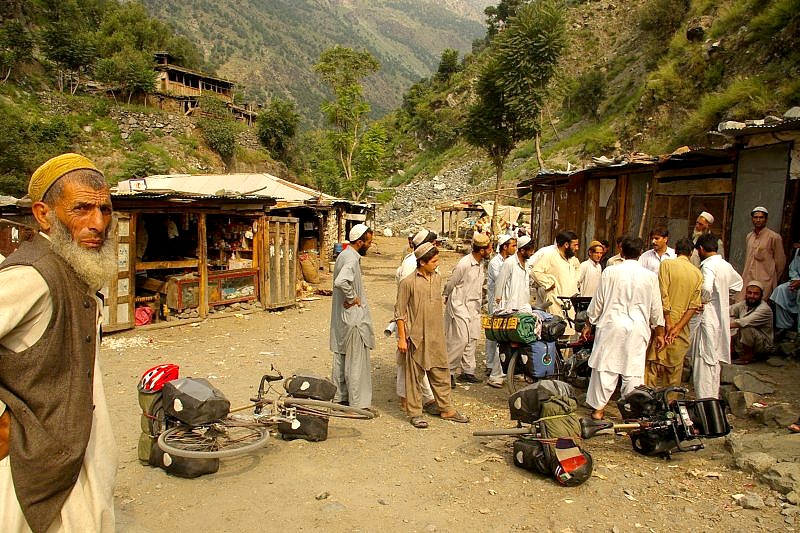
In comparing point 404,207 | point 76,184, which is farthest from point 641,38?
point 76,184

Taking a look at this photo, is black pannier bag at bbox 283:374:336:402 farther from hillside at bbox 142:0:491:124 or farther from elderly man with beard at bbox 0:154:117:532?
hillside at bbox 142:0:491:124

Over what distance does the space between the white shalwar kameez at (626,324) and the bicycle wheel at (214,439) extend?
3.20m

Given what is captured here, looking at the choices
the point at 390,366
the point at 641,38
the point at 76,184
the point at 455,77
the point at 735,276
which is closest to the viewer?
the point at 76,184

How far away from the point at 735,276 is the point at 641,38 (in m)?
35.5

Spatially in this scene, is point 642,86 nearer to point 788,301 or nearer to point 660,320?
point 788,301

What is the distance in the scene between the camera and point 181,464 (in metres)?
4.09

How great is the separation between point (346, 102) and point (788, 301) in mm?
24767

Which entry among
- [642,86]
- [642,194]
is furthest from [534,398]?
[642,86]

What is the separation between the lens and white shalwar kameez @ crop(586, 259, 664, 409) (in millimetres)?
4977

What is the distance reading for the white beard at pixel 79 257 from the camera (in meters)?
1.86

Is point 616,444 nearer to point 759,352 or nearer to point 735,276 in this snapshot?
point 735,276

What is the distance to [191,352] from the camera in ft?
28.1

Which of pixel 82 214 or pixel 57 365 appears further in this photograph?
pixel 82 214

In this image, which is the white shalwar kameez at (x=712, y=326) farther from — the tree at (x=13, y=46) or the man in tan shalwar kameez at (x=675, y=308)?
the tree at (x=13, y=46)
